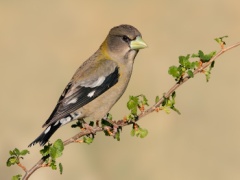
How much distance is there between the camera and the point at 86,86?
9.76m

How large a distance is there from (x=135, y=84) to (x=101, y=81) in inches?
938

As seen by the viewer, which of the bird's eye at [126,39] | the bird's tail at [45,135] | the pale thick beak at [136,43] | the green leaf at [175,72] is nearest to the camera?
the green leaf at [175,72]

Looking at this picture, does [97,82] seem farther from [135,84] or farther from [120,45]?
[135,84]

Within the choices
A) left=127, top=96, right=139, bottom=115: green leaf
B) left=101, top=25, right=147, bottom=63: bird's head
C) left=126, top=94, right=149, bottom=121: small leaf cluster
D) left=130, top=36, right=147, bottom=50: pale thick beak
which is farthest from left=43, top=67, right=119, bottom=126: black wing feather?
left=127, top=96, right=139, bottom=115: green leaf

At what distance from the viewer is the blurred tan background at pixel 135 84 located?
99.4 ft

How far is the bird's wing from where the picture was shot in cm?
947

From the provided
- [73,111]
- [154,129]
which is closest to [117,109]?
[154,129]

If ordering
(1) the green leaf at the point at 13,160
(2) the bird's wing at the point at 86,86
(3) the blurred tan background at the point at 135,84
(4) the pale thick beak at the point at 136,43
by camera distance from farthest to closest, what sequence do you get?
(3) the blurred tan background at the point at 135,84 → (4) the pale thick beak at the point at 136,43 → (2) the bird's wing at the point at 86,86 → (1) the green leaf at the point at 13,160

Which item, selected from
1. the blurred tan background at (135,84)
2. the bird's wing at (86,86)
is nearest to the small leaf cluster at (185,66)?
the bird's wing at (86,86)

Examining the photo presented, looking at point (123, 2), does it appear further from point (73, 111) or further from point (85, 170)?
point (73, 111)

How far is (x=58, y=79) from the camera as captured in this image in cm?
3397

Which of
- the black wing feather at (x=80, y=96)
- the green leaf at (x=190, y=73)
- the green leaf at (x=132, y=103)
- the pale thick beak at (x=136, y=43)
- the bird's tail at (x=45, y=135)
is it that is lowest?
the green leaf at (x=190, y=73)

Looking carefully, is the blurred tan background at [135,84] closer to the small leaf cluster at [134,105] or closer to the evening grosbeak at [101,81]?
the evening grosbeak at [101,81]

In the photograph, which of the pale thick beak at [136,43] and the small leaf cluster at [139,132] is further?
the pale thick beak at [136,43]
